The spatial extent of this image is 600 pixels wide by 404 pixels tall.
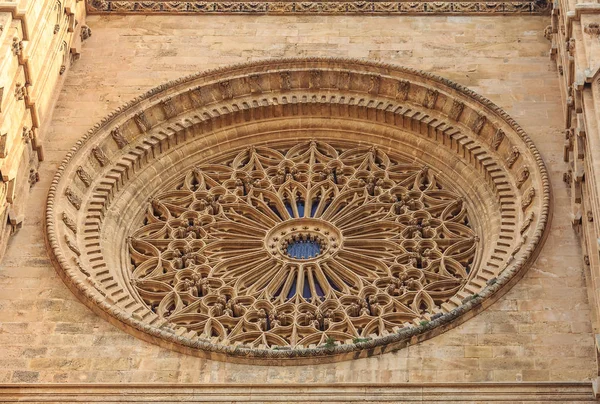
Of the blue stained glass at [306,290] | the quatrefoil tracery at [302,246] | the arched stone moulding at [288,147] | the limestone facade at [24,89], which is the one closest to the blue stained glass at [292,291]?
the quatrefoil tracery at [302,246]

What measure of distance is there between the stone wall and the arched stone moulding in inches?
10.5

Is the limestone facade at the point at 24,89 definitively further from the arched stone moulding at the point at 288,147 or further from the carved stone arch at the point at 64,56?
the arched stone moulding at the point at 288,147

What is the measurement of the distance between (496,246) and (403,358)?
3129 mm

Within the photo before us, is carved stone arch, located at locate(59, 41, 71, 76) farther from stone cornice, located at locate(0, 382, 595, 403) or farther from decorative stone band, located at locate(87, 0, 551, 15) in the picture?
stone cornice, located at locate(0, 382, 595, 403)

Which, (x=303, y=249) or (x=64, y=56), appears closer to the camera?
(x=303, y=249)

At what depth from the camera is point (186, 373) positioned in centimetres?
1908

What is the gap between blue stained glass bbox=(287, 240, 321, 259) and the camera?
896 inches

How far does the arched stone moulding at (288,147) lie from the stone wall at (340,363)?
27cm

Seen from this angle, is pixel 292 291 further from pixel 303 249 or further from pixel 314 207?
pixel 314 207

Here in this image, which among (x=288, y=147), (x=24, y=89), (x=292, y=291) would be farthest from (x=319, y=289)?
(x=24, y=89)

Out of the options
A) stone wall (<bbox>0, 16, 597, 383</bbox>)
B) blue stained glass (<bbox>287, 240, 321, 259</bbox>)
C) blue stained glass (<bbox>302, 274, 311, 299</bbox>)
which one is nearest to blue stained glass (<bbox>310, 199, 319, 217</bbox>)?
blue stained glass (<bbox>287, 240, 321, 259</bbox>)

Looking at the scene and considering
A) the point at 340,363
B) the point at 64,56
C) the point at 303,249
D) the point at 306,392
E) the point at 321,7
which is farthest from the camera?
the point at 321,7

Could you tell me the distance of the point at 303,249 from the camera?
75.3 feet

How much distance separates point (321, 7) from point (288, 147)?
3091mm
